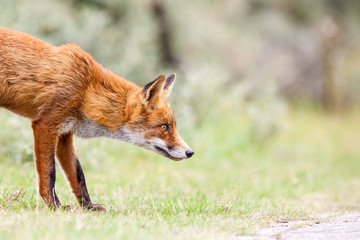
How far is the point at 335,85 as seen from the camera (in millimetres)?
20625

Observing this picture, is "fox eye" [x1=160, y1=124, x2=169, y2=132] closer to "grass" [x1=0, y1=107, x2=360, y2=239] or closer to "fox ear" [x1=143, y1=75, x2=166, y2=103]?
"fox ear" [x1=143, y1=75, x2=166, y2=103]

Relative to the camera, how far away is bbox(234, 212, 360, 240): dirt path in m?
4.15

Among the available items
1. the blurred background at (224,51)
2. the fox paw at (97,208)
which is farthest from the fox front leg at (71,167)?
the blurred background at (224,51)

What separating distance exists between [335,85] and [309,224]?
1685 cm

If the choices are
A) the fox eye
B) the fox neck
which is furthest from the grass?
the fox neck

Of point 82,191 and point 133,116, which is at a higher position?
point 133,116

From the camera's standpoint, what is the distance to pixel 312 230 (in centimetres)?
454

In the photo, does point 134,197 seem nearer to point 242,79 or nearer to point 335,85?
point 242,79

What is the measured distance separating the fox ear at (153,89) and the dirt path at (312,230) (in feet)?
6.61

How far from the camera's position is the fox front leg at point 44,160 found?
5055 mm

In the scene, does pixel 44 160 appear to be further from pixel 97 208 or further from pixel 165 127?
pixel 165 127

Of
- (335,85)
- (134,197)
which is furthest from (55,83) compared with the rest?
(335,85)

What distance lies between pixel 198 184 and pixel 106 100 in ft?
12.0

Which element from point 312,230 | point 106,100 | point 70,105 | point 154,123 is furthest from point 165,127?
point 312,230
